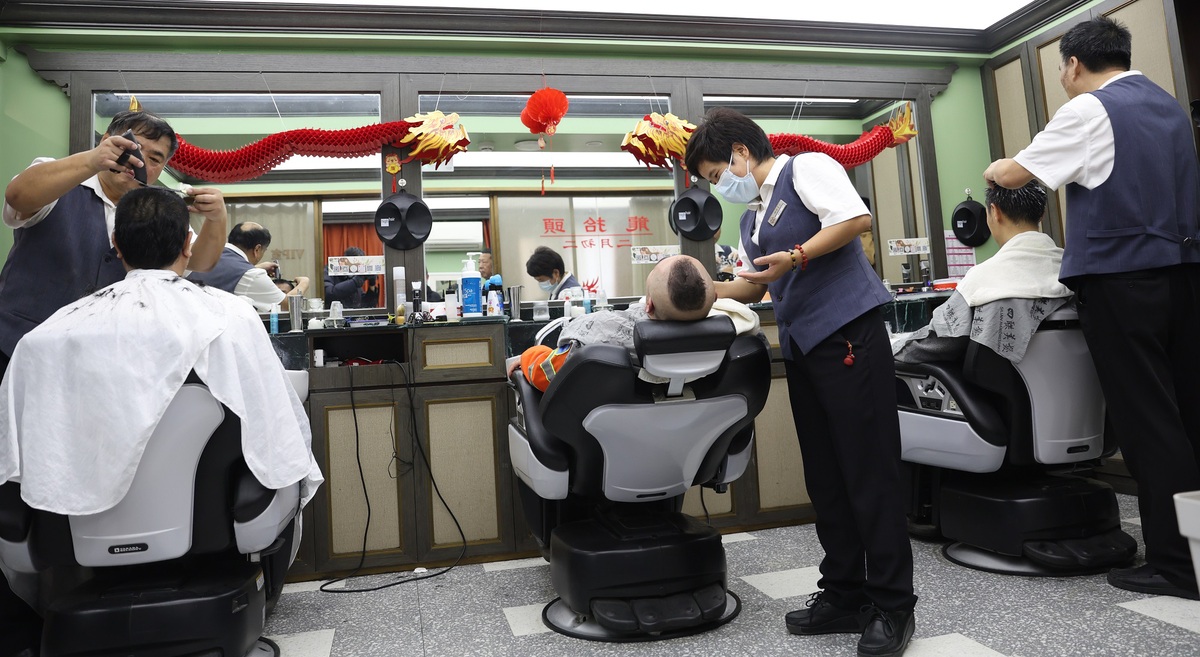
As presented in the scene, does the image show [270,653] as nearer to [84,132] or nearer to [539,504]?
[539,504]

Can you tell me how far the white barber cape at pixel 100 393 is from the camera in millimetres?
1392

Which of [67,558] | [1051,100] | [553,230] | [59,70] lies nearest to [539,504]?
[67,558]

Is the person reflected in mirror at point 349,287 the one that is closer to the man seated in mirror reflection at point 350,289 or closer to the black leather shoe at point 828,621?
the man seated in mirror reflection at point 350,289

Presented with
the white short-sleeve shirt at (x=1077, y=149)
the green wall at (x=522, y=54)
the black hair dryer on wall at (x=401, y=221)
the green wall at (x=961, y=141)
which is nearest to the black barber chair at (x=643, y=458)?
the white short-sleeve shirt at (x=1077, y=149)

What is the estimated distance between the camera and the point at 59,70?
306cm

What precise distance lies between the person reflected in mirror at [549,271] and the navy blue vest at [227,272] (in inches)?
59.9

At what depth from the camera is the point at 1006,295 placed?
2070mm

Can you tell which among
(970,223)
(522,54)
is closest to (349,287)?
(522,54)

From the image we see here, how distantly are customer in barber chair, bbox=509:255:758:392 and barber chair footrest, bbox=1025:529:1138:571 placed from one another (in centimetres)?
115

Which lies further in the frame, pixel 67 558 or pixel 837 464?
pixel 837 464

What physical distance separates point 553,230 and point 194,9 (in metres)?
2.15

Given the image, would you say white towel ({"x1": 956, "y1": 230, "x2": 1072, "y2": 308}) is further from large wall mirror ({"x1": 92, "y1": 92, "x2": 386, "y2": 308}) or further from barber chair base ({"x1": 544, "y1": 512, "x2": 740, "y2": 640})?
large wall mirror ({"x1": 92, "y1": 92, "x2": 386, "y2": 308})

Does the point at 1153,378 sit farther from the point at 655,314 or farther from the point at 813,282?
the point at 655,314

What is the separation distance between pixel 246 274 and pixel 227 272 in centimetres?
9
